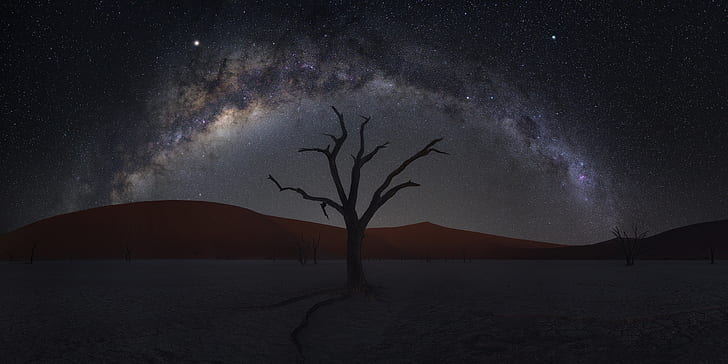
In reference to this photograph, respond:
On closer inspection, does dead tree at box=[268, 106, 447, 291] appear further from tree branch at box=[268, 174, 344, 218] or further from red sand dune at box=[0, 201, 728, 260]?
red sand dune at box=[0, 201, 728, 260]

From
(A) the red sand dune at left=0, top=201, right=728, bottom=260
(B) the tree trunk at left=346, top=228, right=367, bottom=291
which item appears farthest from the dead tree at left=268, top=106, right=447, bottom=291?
(A) the red sand dune at left=0, top=201, right=728, bottom=260

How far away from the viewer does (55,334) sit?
326 inches

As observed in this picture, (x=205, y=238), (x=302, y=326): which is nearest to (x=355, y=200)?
(x=302, y=326)

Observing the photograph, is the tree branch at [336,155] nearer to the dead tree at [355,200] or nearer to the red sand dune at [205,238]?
the dead tree at [355,200]

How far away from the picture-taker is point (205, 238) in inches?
3819

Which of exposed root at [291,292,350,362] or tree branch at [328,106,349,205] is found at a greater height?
tree branch at [328,106,349,205]

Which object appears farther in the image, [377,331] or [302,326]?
[302,326]

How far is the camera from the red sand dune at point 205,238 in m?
87.8

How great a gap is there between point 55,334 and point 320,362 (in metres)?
5.43

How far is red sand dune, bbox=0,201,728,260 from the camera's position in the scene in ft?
288

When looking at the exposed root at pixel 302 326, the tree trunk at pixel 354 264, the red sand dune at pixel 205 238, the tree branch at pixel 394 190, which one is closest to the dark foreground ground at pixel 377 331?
the exposed root at pixel 302 326

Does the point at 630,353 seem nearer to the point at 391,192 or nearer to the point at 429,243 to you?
the point at 391,192

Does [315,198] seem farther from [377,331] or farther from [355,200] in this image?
[377,331]

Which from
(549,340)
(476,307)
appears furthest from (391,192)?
(549,340)
